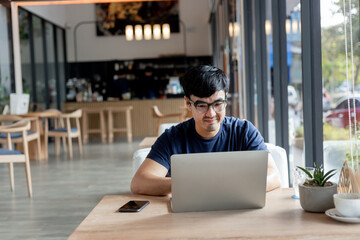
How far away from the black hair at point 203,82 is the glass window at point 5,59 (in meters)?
7.67

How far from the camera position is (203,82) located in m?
2.08

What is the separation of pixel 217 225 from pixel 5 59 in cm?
906

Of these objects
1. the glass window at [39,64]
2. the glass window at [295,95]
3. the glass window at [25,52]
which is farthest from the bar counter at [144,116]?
the glass window at [295,95]

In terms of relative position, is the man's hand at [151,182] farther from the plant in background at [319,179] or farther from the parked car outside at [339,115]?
the parked car outside at [339,115]

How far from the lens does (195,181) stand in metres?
1.61

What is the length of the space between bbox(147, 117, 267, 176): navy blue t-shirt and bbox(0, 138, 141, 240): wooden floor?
5.99ft

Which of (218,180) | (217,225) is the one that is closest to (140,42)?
(218,180)

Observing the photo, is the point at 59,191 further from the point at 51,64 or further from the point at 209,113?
the point at 51,64

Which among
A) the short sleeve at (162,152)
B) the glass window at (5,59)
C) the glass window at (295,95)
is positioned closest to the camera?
the short sleeve at (162,152)

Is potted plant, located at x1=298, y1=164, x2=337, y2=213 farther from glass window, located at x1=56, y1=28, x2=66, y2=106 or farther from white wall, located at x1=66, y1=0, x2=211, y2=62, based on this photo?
white wall, located at x1=66, y1=0, x2=211, y2=62

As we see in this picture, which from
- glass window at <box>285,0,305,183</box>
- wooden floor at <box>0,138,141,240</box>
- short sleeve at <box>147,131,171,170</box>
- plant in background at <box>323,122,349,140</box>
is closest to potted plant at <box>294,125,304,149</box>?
glass window at <box>285,0,305,183</box>

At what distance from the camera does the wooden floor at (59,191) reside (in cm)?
402

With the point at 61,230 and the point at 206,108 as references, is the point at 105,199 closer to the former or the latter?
the point at 206,108

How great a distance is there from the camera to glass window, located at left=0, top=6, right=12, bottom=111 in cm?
919
